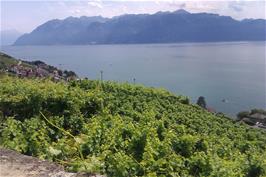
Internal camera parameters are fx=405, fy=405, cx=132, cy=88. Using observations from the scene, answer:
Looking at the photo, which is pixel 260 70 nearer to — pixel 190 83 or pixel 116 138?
pixel 190 83

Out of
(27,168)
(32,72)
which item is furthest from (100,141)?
(32,72)

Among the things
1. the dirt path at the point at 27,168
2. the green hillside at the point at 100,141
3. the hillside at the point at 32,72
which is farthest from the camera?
the hillside at the point at 32,72

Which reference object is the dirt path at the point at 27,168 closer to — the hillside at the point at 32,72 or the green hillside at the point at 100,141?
the green hillside at the point at 100,141

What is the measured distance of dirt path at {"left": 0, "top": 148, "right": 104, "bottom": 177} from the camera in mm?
4469

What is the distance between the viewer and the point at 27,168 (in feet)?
15.2

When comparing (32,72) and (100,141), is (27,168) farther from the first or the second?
(32,72)

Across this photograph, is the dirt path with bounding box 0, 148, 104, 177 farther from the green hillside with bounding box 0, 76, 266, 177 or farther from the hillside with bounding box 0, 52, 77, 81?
the hillside with bounding box 0, 52, 77, 81

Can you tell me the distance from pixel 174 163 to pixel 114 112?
5.67 m

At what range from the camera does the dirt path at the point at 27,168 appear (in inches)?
176

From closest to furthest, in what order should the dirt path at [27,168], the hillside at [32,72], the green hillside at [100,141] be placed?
the dirt path at [27,168]
the green hillside at [100,141]
the hillside at [32,72]

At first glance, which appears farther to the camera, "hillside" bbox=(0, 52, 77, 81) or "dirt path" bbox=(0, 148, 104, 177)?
"hillside" bbox=(0, 52, 77, 81)

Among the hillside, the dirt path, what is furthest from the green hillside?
the hillside

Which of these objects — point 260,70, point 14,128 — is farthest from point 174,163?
point 260,70

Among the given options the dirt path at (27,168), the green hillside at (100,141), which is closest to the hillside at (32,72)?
the green hillside at (100,141)
